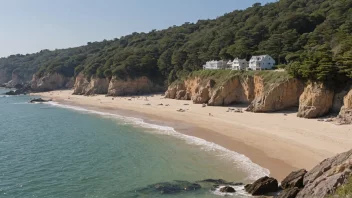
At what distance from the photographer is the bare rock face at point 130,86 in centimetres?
8119

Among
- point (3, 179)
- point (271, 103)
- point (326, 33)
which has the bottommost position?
point (3, 179)

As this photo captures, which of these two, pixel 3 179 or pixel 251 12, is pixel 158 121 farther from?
pixel 251 12

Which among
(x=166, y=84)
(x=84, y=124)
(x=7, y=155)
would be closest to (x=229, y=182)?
(x=7, y=155)

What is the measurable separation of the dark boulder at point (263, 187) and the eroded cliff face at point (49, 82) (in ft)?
345

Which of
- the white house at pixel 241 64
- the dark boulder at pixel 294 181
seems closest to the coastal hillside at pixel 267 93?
the white house at pixel 241 64

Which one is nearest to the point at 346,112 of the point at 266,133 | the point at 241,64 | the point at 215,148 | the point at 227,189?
the point at 266,133

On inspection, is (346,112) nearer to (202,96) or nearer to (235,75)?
(235,75)

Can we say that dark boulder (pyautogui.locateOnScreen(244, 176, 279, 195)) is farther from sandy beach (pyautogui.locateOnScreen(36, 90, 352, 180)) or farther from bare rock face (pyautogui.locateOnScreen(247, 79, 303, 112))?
bare rock face (pyautogui.locateOnScreen(247, 79, 303, 112))

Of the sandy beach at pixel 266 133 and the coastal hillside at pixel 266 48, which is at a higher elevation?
the coastal hillside at pixel 266 48

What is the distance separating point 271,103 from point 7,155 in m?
32.2

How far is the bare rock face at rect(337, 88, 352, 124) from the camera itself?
34.4 metres

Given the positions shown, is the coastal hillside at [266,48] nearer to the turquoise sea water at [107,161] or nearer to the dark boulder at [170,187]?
the turquoise sea water at [107,161]

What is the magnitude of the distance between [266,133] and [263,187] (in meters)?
16.4

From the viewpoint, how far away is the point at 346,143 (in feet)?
92.1
